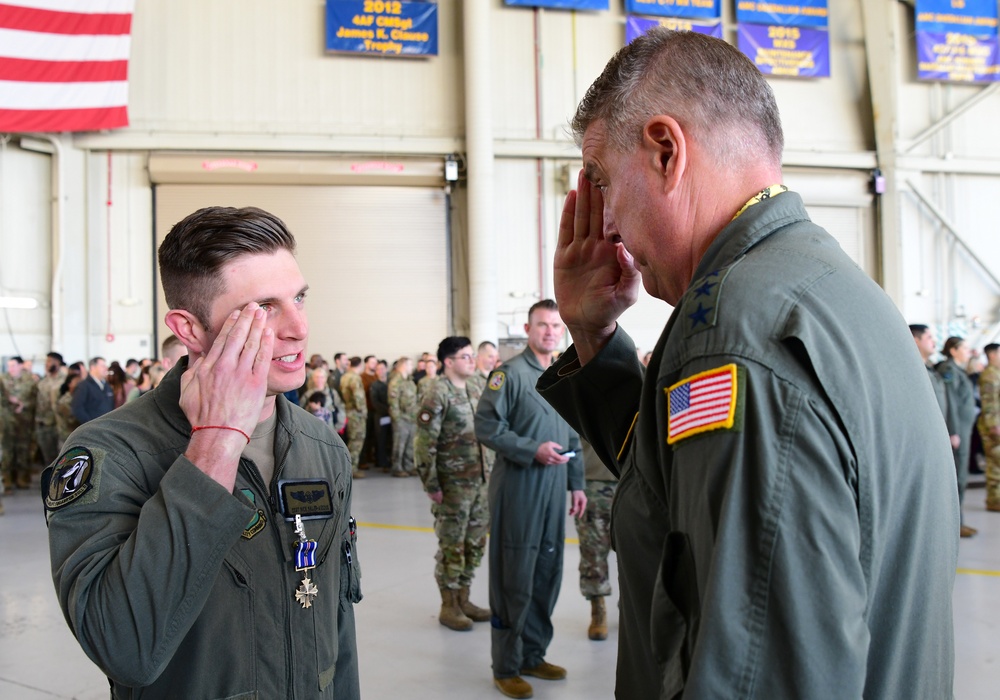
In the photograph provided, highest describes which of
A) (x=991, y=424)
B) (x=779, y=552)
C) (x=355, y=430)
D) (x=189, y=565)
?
(x=779, y=552)

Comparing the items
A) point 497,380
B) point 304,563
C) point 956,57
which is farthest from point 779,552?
point 956,57

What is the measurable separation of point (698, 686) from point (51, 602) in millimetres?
5603

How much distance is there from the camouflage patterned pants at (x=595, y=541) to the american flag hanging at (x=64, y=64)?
36.1 ft

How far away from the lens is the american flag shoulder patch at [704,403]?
0.82 metres

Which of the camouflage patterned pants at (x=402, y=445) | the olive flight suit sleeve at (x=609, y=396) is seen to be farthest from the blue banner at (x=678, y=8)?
the olive flight suit sleeve at (x=609, y=396)

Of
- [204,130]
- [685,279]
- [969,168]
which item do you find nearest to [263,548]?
[685,279]

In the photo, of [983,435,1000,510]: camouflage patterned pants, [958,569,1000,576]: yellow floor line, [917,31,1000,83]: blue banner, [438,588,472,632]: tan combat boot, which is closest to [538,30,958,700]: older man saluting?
[438,588,472,632]: tan combat boot

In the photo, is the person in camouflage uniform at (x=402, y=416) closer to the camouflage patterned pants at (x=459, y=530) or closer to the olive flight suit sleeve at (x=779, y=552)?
the camouflage patterned pants at (x=459, y=530)

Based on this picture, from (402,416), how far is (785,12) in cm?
999

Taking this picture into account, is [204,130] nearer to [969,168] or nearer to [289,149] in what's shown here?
[289,149]

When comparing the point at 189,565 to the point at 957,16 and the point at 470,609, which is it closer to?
the point at 470,609

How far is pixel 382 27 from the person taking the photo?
13.3 meters

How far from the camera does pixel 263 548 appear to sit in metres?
1.56

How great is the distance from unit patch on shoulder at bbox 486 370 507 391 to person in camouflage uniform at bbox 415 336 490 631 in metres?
0.69
